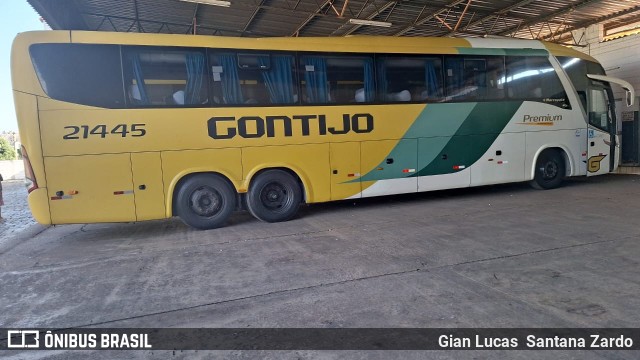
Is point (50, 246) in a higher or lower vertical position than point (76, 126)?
lower

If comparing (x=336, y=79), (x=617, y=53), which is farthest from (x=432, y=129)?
(x=617, y=53)

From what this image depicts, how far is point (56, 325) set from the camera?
11.1 ft

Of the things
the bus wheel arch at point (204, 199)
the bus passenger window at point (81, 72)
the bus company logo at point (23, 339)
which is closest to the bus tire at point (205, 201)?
the bus wheel arch at point (204, 199)

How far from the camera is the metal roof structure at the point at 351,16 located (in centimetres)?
1216

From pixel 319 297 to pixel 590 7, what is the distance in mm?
14626

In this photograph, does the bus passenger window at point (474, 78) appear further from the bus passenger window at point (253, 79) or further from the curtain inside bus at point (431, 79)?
the bus passenger window at point (253, 79)

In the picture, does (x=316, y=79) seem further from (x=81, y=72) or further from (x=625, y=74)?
(x=625, y=74)

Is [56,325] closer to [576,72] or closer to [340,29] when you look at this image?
[576,72]

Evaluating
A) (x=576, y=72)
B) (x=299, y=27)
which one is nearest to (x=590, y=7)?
(x=576, y=72)

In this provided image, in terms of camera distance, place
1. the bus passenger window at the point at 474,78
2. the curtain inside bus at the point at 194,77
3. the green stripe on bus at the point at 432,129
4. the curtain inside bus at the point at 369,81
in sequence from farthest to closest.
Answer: the bus passenger window at the point at 474,78 → the green stripe on bus at the point at 432,129 → the curtain inside bus at the point at 369,81 → the curtain inside bus at the point at 194,77

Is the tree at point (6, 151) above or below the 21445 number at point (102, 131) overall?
above

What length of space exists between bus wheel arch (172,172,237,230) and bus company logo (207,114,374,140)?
0.81 m

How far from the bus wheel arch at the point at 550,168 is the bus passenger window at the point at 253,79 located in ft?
21.7

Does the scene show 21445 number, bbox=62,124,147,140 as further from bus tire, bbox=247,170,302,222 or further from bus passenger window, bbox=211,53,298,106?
bus tire, bbox=247,170,302,222
